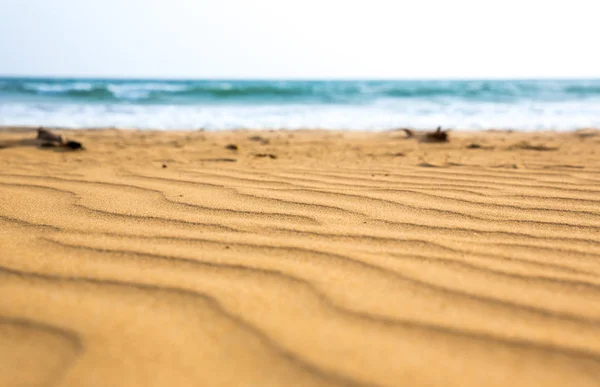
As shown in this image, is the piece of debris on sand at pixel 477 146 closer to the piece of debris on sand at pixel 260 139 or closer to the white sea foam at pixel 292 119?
the piece of debris on sand at pixel 260 139

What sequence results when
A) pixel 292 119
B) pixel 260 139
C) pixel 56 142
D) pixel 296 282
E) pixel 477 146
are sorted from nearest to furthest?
pixel 296 282 < pixel 56 142 < pixel 477 146 < pixel 260 139 < pixel 292 119

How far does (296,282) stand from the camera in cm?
123

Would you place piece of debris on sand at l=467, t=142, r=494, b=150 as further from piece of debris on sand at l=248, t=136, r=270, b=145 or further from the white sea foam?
the white sea foam

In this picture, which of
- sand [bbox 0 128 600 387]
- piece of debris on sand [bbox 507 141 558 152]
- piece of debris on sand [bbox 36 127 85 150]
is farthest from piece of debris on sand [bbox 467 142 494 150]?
piece of debris on sand [bbox 36 127 85 150]

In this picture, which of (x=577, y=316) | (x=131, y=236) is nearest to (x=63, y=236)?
(x=131, y=236)

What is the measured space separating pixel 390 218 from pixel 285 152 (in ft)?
8.11

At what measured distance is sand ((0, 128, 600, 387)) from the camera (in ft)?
3.03

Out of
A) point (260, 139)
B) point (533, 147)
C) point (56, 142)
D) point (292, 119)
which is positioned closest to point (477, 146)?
point (533, 147)

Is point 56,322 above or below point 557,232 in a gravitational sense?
below

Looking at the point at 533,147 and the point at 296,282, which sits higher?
the point at 533,147

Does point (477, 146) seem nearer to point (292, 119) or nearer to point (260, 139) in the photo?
point (260, 139)

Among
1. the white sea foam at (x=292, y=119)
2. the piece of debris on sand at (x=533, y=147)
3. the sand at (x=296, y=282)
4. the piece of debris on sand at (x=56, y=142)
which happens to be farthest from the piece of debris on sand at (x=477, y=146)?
the piece of debris on sand at (x=56, y=142)

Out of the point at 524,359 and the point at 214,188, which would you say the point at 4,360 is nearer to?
the point at 524,359

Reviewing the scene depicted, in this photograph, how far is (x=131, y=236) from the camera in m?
1.54
